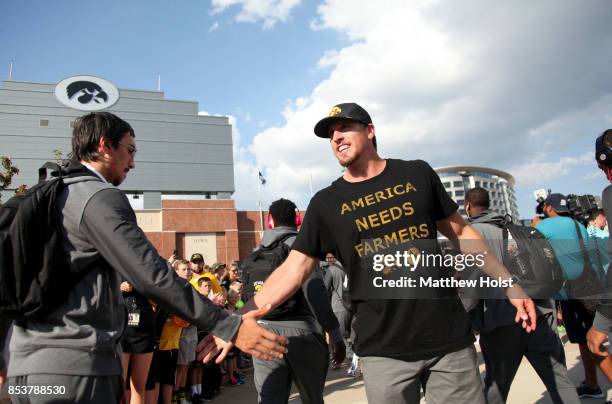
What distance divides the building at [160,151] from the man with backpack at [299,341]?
4852 cm

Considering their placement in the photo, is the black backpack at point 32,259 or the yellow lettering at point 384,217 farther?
the yellow lettering at point 384,217

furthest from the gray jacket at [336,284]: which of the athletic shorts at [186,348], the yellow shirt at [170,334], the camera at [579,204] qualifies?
the camera at [579,204]

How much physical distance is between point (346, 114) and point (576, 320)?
444 centimetres

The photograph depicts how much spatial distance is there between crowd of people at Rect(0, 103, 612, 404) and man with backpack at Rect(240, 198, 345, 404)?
0.01 metres

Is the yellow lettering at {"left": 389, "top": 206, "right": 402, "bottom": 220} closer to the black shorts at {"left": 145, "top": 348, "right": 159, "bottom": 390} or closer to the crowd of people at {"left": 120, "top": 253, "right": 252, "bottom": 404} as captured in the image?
the crowd of people at {"left": 120, "top": 253, "right": 252, "bottom": 404}

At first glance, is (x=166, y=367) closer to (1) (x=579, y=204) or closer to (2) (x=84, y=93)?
(1) (x=579, y=204)

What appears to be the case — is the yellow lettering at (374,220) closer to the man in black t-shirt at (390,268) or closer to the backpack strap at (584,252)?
the man in black t-shirt at (390,268)

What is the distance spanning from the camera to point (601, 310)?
294cm

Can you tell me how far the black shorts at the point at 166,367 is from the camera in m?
5.86

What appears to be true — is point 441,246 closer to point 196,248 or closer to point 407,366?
point 407,366

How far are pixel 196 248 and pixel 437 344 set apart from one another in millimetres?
51676

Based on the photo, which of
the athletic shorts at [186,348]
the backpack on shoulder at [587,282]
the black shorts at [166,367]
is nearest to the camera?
the backpack on shoulder at [587,282]

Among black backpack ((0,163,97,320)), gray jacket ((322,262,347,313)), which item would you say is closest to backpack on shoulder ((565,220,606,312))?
black backpack ((0,163,97,320))

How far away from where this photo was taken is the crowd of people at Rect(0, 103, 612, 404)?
1889mm
